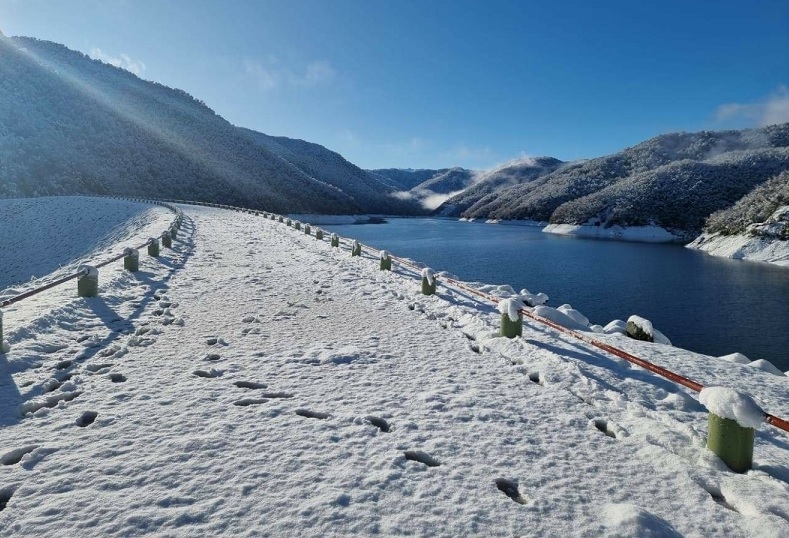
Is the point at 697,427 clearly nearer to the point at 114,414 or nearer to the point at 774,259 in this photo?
the point at 114,414

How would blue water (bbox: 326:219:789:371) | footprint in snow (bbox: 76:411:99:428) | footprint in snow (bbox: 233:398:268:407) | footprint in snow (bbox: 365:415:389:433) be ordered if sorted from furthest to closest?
blue water (bbox: 326:219:789:371)
footprint in snow (bbox: 233:398:268:407)
footprint in snow (bbox: 365:415:389:433)
footprint in snow (bbox: 76:411:99:428)

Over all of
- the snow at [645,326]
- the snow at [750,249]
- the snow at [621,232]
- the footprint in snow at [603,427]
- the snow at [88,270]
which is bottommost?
the footprint in snow at [603,427]

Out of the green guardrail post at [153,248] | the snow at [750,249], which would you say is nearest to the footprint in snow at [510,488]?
the green guardrail post at [153,248]

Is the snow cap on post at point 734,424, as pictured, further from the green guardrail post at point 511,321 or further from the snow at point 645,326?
the snow at point 645,326

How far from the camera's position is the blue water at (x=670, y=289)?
15977 millimetres

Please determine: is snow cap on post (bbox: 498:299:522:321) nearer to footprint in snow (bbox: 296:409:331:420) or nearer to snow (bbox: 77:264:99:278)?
footprint in snow (bbox: 296:409:331:420)

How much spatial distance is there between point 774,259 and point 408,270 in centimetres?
4179

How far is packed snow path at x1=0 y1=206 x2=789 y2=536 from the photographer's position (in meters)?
3.27

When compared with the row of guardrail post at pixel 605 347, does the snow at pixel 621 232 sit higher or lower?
higher

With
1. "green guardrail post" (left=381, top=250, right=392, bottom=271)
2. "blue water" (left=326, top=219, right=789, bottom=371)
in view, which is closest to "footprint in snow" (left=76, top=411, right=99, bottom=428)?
"green guardrail post" (left=381, top=250, right=392, bottom=271)

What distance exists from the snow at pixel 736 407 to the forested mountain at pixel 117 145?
69.5 metres

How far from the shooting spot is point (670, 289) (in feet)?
83.9

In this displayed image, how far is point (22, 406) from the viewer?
473 centimetres

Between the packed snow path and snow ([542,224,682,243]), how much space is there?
263 ft
